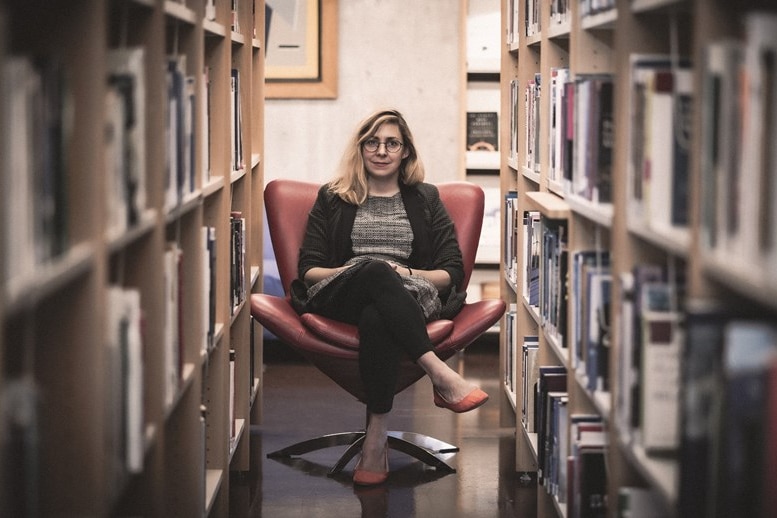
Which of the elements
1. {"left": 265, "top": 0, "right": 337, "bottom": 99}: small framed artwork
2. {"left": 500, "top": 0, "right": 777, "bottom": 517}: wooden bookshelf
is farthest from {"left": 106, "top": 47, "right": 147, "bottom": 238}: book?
{"left": 265, "top": 0, "right": 337, "bottom": 99}: small framed artwork

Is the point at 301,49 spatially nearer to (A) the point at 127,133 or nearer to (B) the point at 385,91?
(B) the point at 385,91

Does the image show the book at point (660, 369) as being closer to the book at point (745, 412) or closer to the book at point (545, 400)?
the book at point (745, 412)

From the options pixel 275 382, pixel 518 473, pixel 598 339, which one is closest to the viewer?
pixel 598 339

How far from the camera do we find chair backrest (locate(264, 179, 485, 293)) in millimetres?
4164

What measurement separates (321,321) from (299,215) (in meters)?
0.65

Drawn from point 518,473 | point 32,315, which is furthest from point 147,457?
point 518,473

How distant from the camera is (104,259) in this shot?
1.76m

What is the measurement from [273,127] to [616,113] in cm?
402

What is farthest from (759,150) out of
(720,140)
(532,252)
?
(532,252)

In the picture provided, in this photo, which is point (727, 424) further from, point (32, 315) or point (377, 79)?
point (377, 79)

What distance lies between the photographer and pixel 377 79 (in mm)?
6090

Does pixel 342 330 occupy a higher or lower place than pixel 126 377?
lower

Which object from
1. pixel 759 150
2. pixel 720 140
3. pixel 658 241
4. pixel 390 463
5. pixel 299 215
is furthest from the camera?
pixel 299 215

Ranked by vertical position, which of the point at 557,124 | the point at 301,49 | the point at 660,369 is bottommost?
the point at 660,369
